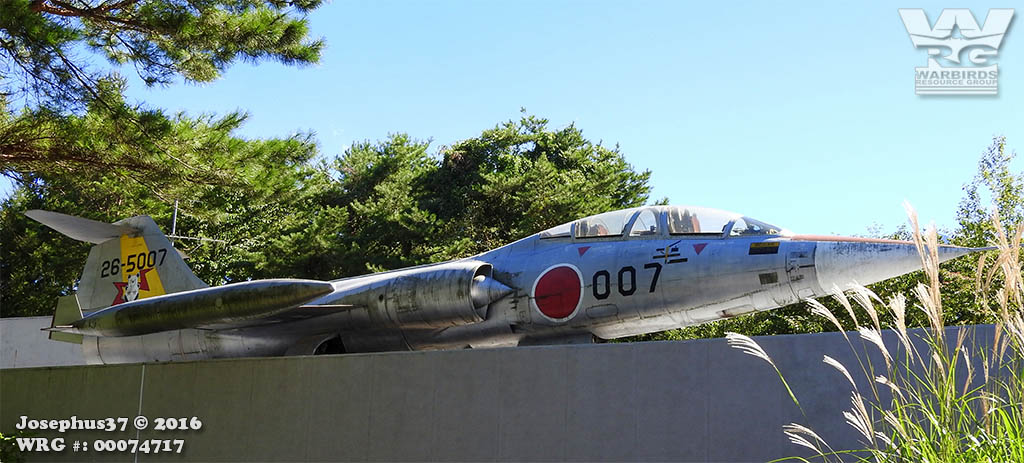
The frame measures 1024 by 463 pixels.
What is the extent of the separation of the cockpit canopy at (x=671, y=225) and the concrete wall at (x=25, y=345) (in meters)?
14.7

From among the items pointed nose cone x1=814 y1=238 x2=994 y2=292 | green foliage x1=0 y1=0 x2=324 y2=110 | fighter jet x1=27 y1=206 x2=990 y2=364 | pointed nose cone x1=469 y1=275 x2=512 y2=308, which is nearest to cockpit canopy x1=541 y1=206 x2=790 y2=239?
fighter jet x1=27 y1=206 x2=990 y2=364

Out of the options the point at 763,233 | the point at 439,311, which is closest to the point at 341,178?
the point at 439,311

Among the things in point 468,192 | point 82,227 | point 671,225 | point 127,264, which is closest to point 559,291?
point 671,225

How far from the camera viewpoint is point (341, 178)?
27.9m

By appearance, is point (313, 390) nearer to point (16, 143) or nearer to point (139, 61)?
point (139, 61)

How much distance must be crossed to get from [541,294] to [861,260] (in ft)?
9.85

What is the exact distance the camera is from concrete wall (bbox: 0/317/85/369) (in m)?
17.9

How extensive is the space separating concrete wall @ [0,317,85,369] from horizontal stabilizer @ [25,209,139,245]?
7508mm

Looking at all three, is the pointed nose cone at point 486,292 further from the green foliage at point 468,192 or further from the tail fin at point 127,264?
the green foliage at point 468,192

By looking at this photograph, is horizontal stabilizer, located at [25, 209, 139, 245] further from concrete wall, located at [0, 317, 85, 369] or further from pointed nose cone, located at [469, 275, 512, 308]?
concrete wall, located at [0, 317, 85, 369]

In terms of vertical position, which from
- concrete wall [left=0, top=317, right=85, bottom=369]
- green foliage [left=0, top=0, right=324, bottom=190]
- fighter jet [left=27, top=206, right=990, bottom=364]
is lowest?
concrete wall [left=0, top=317, right=85, bottom=369]

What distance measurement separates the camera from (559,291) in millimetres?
7898

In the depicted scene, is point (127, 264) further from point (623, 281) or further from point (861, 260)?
point (861, 260)

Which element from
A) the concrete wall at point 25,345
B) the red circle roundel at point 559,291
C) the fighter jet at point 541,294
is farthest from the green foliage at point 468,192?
the red circle roundel at point 559,291
